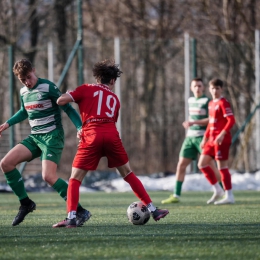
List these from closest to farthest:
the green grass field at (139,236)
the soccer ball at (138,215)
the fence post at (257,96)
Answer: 1. the green grass field at (139,236)
2. the soccer ball at (138,215)
3. the fence post at (257,96)

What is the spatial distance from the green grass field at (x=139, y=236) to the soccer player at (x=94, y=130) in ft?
1.52

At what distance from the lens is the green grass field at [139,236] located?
19.5 ft

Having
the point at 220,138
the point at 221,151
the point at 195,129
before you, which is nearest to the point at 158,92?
the point at 195,129

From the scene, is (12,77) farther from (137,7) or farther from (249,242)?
(249,242)

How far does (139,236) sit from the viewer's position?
711cm

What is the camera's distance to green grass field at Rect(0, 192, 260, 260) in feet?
19.5

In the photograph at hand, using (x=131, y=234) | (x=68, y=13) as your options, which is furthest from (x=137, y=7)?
(x=131, y=234)

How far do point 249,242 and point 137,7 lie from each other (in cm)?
2029

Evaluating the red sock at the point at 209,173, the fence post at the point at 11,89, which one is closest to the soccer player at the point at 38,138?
the red sock at the point at 209,173

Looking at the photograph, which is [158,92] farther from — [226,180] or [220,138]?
[220,138]

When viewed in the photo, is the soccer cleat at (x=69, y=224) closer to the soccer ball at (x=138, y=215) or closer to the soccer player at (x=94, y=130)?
the soccer player at (x=94, y=130)

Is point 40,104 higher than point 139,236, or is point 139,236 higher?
point 40,104

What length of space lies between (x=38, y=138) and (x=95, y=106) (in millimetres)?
1048

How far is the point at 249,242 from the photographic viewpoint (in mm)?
6574
